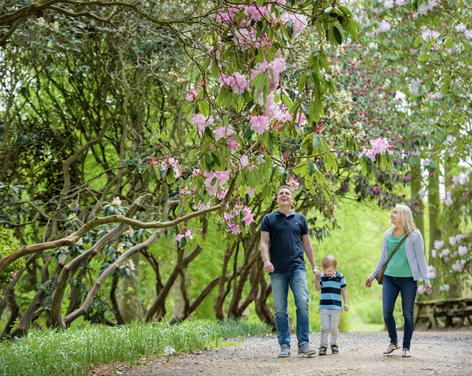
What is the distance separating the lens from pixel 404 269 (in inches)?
309

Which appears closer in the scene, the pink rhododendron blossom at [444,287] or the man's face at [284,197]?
the man's face at [284,197]

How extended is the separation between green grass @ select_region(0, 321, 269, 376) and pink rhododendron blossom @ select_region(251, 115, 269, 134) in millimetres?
2808

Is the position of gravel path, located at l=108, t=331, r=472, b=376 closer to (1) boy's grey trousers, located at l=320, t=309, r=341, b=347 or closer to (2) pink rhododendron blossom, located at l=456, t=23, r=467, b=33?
(1) boy's grey trousers, located at l=320, t=309, r=341, b=347

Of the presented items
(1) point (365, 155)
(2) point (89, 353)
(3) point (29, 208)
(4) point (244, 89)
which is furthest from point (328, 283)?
(3) point (29, 208)

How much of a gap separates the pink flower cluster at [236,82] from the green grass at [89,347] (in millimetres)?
2955

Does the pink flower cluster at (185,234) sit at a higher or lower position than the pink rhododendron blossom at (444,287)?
higher

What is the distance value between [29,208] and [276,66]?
8747mm

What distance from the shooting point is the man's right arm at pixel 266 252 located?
7820mm

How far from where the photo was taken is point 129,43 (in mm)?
10758

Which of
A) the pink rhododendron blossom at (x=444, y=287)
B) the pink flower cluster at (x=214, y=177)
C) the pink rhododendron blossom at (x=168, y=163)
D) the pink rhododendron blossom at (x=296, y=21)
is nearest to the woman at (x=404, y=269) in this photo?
the pink rhododendron blossom at (x=168, y=163)

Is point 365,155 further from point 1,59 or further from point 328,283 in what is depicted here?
point 1,59

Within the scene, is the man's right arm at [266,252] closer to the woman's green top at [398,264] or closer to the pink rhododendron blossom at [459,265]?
the woman's green top at [398,264]

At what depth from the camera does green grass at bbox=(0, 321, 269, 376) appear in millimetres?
6414

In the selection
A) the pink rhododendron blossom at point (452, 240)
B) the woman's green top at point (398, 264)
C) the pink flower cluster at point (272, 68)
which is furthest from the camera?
the pink rhododendron blossom at point (452, 240)
